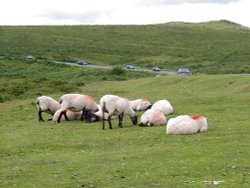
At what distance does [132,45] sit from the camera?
113m

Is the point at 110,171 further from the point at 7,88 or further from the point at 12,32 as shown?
the point at 12,32

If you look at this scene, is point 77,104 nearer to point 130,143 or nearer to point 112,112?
point 112,112

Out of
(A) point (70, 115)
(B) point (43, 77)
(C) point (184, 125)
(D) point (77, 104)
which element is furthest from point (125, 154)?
(B) point (43, 77)

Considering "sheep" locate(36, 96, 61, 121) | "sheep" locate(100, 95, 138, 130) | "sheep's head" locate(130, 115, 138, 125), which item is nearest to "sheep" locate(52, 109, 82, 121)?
"sheep" locate(36, 96, 61, 121)

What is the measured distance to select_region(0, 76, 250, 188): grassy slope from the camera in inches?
483

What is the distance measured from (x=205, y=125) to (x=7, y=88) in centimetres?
2267

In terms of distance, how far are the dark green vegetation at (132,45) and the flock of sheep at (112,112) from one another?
52340mm

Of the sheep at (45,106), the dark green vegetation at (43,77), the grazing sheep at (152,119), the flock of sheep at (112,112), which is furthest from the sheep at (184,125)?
the dark green vegetation at (43,77)

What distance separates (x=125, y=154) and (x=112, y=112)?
19.7 ft

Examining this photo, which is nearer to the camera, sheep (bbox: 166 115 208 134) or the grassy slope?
the grassy slope

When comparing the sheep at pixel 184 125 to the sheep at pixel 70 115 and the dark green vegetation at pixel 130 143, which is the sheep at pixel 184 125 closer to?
Result: the dark green vegetation at pixel 130 143

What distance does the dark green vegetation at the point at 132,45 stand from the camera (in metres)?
89.3

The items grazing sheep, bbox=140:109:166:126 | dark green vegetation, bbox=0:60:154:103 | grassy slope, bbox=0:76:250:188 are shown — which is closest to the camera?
grassy slope, bbox=0:76:250:188

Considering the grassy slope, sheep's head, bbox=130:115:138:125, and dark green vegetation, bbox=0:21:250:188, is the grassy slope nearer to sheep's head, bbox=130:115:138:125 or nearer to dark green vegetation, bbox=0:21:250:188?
dark green vegetation, bbox=0:21:250:188
